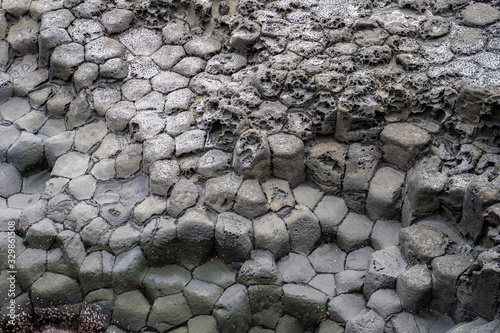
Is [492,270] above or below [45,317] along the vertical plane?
above

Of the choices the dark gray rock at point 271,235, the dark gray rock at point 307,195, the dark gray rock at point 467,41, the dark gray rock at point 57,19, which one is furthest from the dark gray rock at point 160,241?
the dark gray rock at point 467,41

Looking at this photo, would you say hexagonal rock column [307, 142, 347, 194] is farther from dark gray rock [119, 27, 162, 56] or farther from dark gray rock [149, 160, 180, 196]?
dark gray rock [119, 27, 162, 56]

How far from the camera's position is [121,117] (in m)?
5.03

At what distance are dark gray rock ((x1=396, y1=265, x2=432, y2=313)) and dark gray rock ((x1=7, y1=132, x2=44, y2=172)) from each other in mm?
3249

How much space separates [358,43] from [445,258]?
6.92 ft

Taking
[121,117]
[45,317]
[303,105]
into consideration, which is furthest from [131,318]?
[303,105]

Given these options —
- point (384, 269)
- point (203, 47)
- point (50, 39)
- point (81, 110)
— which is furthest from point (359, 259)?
point (50, 39)

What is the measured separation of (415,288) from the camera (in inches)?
153

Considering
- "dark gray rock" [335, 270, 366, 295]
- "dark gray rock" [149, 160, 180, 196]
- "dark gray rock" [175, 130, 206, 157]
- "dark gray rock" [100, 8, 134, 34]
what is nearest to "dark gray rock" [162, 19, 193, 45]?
"dark gray rock" [100, 8, 134, 34]

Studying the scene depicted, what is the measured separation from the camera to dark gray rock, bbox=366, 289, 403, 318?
13.0ft

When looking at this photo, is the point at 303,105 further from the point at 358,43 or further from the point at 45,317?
the point at 45,317

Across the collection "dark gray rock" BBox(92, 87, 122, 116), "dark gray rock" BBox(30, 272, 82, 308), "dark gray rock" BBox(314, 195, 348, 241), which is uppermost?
"dark gray rock" BBox(92, 87, 122, 116)

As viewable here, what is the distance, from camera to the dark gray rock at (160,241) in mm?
4352

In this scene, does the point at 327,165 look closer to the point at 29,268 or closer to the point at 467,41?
the point at 467,41
